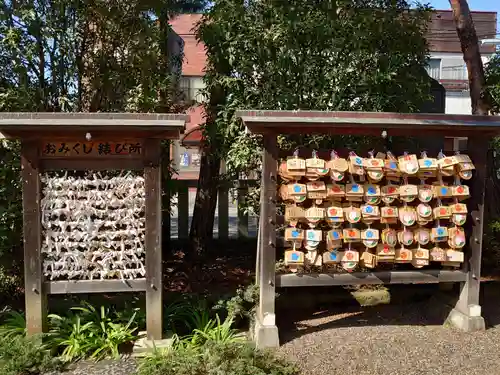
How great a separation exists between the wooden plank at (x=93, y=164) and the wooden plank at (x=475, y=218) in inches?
137

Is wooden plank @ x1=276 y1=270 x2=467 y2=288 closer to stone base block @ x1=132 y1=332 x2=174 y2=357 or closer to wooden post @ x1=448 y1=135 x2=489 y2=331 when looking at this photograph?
wooden post @ x1=448 y1=135 x2=489 y2=331

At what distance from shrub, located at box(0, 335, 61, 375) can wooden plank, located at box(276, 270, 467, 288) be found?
2.30 metres

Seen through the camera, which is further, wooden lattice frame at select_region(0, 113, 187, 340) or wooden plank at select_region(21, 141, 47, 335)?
wooden plank at select_region(21, 141, 47, 335)

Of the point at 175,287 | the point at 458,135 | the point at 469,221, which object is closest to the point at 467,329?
the point at 469,221

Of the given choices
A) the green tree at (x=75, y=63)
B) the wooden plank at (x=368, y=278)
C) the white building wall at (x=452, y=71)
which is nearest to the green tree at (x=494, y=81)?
the wooden plank at (x=368, y=278)

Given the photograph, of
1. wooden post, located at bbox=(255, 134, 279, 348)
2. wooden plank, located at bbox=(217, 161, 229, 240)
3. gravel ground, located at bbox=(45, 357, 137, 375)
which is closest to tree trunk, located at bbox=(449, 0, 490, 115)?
wooden post, located at bbox=(255, 134, 279, 348)

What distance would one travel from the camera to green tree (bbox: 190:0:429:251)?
5.29 m

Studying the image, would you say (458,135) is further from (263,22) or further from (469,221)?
(263,22)

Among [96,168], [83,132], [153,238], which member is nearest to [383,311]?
[153,238]

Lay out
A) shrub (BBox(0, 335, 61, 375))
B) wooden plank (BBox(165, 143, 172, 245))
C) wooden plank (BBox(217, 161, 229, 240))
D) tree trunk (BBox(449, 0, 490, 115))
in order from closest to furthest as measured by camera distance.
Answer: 1. shrub (BBox(0, 335, 61, 375))
2. tree trunk (BBox(449, 0, 490, 115))
3. wooden plank (BBox(165, 143, 172, 245))
4. wooden plank (BBox(217, 161, 229, 240))

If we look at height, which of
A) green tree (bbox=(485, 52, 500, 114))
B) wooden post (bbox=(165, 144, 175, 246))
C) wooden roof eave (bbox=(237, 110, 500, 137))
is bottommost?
wooden post (bbox=(165, 144, 175, 246))

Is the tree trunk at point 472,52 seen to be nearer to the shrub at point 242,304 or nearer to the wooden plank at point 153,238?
the shrub at point 242,304

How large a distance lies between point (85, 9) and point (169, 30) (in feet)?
4.72

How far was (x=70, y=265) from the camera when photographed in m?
4.59
